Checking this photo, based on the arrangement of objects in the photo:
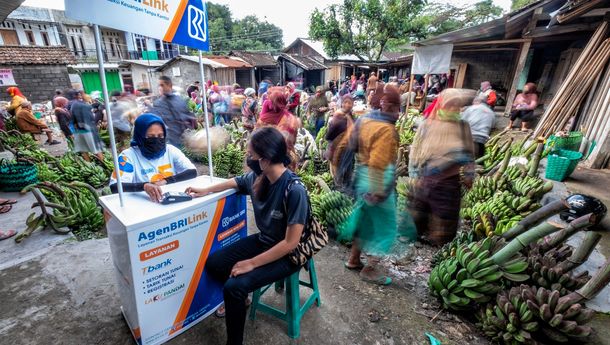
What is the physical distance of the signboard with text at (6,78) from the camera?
42.5 ft

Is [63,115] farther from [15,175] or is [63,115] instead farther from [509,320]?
[509,320]

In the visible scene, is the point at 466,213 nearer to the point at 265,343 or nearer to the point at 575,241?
the point at 575,241

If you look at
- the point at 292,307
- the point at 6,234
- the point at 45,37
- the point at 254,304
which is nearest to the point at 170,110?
the point at 6,234

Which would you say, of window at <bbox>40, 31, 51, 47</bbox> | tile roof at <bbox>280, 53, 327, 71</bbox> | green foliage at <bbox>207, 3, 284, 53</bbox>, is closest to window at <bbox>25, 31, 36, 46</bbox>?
window at <bbox>40, 31, 51, 47</bbox>

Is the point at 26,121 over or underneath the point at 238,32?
underneath

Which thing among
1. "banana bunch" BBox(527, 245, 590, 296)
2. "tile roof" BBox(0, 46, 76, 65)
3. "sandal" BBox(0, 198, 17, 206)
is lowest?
"sandal" BBox(0, 198, 17, 206)

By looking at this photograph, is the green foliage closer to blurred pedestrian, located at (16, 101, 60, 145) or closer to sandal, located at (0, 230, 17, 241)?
blurred pedestrian, located at (16, 101, 60, 145)

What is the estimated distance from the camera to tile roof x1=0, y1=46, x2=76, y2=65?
1324 centimetres

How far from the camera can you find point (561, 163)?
4.74 meters

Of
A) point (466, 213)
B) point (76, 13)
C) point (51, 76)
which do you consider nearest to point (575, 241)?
point (466, 213)

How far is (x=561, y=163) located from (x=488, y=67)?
35.2 ft

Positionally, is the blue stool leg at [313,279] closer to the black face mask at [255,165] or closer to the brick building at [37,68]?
the black face mask at [255,165]

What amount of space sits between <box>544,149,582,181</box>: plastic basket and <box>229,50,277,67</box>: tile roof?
71.9ft

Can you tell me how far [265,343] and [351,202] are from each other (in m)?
2.37
